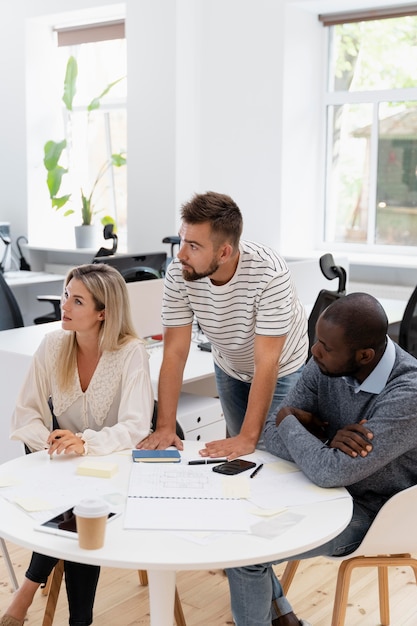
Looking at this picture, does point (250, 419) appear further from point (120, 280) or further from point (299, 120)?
point (299, 120)

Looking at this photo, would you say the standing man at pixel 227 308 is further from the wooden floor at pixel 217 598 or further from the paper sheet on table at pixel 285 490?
the wooden floor at pixel 217 598

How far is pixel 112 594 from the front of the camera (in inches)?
106

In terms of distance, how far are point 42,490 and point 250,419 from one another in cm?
64

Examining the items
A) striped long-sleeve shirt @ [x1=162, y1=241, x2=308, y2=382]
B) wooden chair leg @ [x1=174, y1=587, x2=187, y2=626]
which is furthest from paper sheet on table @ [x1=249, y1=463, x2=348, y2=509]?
wooden chair leg @ [x1=174, y1=587, x2=187, y2=626]

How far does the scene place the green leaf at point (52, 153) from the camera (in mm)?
6281

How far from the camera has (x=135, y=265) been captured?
3.97m

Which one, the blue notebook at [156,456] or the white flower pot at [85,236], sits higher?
the white flower pot at [85,236]

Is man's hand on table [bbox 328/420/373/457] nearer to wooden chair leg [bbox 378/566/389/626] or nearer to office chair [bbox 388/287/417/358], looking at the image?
wooden chair leg [bbox 378/566/389/626]

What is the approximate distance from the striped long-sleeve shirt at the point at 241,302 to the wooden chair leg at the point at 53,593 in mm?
798

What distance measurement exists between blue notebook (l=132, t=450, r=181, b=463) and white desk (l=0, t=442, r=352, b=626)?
22cm

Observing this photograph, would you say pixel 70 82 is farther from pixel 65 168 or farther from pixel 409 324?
pixel 409 324

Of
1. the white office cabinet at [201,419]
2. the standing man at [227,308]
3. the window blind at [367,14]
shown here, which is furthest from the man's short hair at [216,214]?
the window blind at [367,14]

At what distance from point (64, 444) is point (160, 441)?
0.91 ft

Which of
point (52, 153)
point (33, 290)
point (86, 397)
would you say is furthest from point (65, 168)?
point (86, 397)
